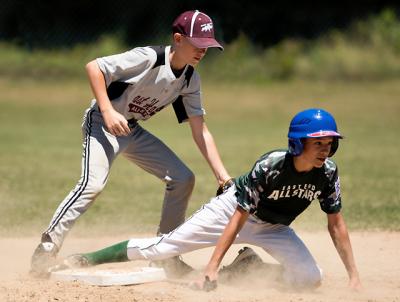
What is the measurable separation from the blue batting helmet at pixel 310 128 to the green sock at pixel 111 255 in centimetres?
141

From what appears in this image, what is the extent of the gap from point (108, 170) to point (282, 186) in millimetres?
1320

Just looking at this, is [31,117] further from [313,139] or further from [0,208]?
[313,139]

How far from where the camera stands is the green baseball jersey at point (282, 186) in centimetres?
512

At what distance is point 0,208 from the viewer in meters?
8.52

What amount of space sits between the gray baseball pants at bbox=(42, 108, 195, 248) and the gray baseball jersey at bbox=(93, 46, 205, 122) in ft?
0.61

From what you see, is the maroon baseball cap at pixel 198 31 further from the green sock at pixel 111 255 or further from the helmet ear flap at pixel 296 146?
the green sock at pixel 111 255

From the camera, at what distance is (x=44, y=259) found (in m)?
5.52

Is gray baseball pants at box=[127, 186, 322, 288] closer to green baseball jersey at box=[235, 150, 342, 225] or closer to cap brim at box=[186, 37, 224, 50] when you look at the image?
green baseball jersey at box=[235, 150, 342, 225]

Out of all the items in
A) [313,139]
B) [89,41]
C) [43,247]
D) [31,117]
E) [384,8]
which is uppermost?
[384,8]

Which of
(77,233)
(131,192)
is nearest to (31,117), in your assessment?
(131,192)

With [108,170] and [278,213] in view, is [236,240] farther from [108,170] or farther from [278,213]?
[108,170]

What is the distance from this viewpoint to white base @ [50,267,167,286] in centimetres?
527

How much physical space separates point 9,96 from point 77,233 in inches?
453

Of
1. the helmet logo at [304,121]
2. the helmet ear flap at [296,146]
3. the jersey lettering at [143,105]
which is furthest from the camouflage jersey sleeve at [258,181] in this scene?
the jersey lettering at [143,105]
